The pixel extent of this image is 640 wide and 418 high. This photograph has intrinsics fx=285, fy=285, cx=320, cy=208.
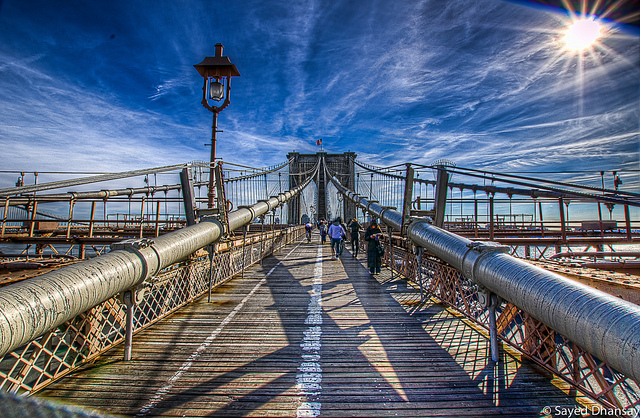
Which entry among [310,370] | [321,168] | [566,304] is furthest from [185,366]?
[321,168]

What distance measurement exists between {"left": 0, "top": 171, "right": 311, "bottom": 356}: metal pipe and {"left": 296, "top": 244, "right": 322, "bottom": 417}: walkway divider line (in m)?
2.39

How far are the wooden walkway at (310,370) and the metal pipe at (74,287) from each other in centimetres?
97

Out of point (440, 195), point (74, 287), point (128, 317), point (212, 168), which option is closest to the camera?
point (74, 287)

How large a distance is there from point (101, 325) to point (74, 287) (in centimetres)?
140

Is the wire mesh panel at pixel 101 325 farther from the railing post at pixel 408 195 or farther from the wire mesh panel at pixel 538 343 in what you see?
the wire mesh panel at pixel 538 343

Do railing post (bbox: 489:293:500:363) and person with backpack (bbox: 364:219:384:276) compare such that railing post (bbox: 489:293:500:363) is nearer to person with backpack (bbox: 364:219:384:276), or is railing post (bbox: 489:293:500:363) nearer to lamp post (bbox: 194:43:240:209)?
person with backpack (bbox: 364:219:384:276)

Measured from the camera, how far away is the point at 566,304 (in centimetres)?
244

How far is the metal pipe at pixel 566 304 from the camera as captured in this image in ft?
6.46

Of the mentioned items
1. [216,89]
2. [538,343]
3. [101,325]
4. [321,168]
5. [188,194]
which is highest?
[321,168]

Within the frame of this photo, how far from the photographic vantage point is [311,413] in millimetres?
2689

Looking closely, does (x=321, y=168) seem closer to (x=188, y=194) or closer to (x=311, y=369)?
(x=188, y=194)

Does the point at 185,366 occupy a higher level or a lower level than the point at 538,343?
lower

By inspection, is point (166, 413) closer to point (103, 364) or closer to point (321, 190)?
point (103, 364)

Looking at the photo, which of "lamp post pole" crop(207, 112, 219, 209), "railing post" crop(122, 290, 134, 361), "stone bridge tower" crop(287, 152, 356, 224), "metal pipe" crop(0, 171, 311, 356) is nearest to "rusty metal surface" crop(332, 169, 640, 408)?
"metal pipe" crop(0, 171, 311, 356)
